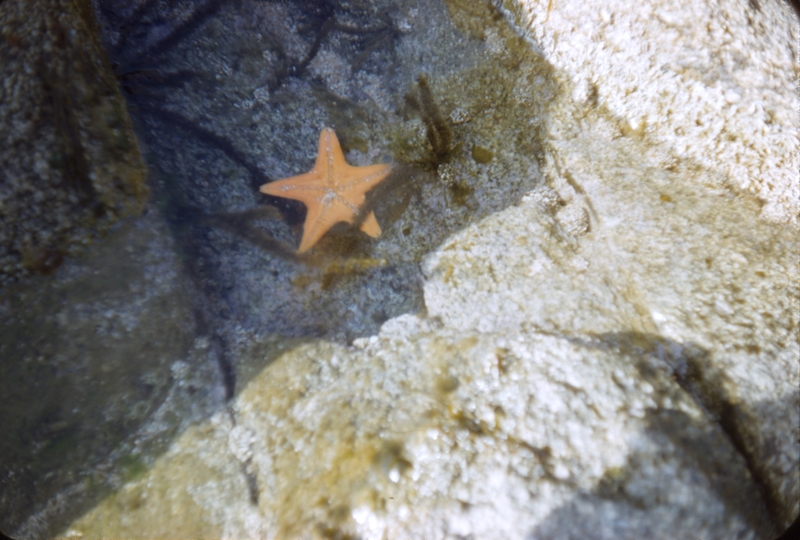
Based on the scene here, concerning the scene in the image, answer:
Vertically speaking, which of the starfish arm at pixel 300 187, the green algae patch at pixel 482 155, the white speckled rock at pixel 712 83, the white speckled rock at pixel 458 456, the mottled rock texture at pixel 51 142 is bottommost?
the white speckled rock at pixel 458 456

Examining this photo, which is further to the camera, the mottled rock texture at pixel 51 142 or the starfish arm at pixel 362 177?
the starfish arm at pixel 362 177

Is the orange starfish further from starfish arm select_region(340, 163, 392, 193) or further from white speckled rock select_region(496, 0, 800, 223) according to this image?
white speckled rock select_region(496, 0, 800, 223)

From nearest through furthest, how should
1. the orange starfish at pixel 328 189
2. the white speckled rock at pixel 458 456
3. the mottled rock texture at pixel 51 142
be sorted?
the white speckled rock at pixel 458 456
the mottled rock texture at pixel 51 142
the orange starfish at pixel 328 189

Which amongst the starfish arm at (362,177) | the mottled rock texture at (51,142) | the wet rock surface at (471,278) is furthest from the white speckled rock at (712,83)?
the mottled rock texture at (51,142)

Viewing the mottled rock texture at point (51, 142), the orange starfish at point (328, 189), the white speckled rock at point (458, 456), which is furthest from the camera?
the orange starfish at point (328, 189)

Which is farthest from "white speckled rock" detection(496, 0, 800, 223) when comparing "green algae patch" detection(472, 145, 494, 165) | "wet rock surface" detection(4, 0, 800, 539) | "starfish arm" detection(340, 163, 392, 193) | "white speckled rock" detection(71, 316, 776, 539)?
"starfish arm" detection(340, 163, 392, 193)

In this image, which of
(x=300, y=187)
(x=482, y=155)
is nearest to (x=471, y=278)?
(x=482, y=155)

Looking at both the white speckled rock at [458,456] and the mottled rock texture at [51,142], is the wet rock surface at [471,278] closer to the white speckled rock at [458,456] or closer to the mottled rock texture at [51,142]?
the white speckled rock at [458,456]

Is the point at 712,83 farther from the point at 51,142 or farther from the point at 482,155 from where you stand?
the point at 51,142
